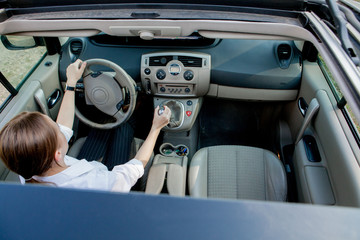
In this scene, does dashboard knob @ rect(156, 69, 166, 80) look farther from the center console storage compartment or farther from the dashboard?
the center console storage compartment

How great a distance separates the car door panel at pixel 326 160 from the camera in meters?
1.60

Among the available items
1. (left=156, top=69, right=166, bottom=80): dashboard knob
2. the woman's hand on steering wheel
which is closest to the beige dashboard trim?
(left=156, top=69, right=166, bottom=80): dashboard knob

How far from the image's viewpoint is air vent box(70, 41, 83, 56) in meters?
2.78

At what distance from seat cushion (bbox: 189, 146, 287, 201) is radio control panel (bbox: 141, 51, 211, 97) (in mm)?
719

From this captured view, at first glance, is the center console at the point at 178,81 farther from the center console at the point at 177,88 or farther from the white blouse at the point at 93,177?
the white blouse at the point at 93,177

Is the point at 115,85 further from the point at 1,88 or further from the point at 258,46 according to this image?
the point at 258,46

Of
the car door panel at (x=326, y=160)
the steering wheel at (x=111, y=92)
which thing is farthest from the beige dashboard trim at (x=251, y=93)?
the steering wheel at (x=111, y=92)

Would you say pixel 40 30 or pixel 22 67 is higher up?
pixel 22 67

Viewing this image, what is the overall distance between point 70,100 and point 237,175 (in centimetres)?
145

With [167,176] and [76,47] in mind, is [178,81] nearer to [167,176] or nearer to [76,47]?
[167,176]

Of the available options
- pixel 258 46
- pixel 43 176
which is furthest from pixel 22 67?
pixel 258 46

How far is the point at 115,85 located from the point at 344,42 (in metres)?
1.59

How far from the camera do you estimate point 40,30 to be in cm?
180

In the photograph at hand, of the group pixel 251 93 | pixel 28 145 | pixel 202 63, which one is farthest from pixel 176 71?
pixel 28 145
